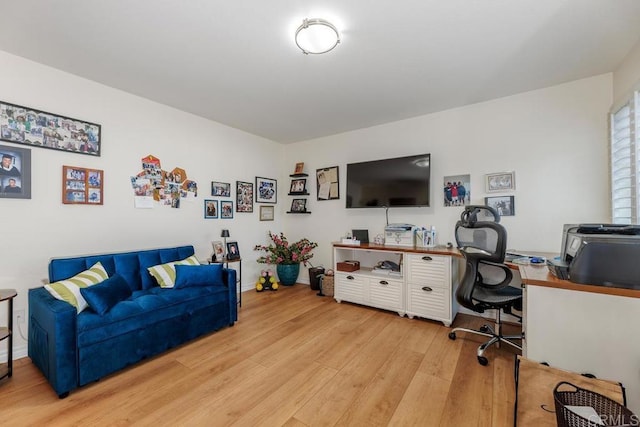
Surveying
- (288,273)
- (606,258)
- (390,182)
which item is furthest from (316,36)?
(288,273)

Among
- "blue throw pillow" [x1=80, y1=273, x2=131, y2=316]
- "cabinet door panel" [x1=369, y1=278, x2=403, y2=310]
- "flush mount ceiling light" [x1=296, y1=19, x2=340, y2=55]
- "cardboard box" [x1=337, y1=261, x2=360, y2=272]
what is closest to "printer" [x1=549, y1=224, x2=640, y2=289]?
"cabinet door panel" [x1=369, y1=278, x2=403, y2=310]

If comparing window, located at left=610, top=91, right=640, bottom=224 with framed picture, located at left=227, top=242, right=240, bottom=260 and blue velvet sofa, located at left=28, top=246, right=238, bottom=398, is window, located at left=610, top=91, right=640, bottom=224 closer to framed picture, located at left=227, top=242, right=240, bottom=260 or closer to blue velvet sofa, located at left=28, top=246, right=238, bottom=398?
blue velvet sofa, located at left=28, top=246, right=238, bottom=398

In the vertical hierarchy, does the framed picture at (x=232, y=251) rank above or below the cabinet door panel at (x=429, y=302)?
above

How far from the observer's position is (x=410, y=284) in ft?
10.00

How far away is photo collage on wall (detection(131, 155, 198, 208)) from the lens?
296 centimetres

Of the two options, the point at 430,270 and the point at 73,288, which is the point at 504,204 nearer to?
the point at 430,270

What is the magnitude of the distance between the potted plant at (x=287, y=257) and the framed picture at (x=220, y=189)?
3.29 feet

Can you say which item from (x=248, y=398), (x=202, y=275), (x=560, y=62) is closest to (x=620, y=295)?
(x=560, y=62)

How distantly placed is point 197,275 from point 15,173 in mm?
1686

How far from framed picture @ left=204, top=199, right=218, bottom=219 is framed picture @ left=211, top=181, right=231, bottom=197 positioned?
122mm

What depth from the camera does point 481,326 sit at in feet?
9.09

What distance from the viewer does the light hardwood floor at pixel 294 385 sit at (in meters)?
1.56

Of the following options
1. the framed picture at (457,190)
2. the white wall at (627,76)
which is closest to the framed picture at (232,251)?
the framed picture at (457,190)

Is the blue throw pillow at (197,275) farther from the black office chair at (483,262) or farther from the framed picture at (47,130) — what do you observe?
the black office chair at (483,262)
